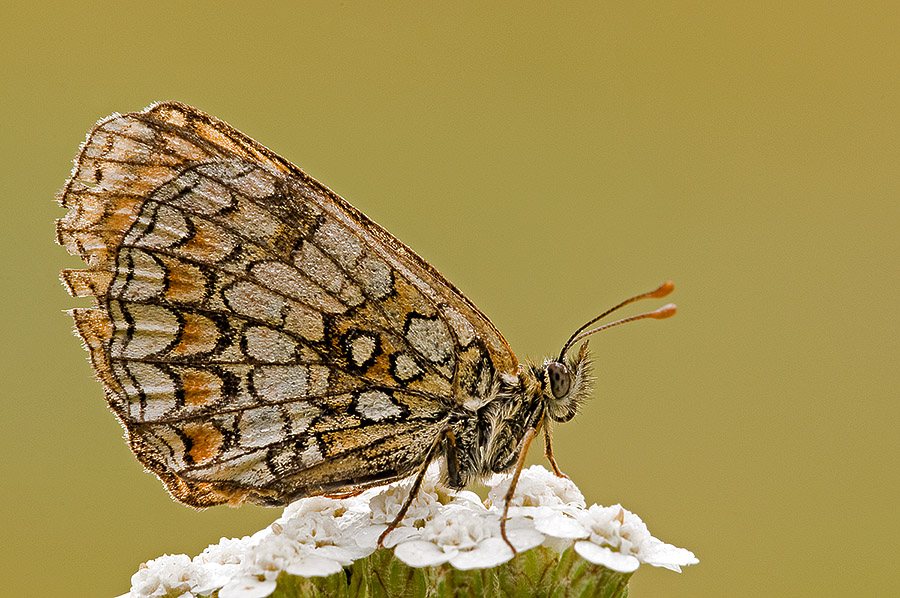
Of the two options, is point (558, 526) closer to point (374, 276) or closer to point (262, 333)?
point (374, 276)

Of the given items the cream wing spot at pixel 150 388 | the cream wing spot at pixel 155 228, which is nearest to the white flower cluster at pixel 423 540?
the cream wing spot at pixel 150 388

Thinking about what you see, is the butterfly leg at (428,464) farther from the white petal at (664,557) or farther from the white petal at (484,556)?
the white petal at (664,557)

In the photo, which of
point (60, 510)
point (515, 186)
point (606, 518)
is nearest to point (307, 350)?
point (606, 518)

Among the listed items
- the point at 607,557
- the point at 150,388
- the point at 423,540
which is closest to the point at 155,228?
the point at 150,388

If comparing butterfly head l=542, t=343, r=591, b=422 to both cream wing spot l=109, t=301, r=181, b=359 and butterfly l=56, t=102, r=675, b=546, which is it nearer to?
butterfly l=56, t=102, r=675, b=546

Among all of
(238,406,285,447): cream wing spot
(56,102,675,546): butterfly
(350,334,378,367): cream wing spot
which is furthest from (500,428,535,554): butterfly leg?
(238,406,285,447): cream wing spot

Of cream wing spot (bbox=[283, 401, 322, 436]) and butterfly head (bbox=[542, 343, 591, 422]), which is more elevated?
butterfly head (bbox=[542, 343, 591, 422])
